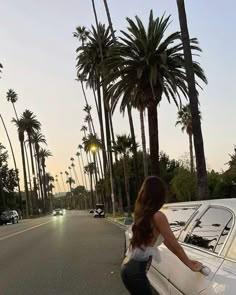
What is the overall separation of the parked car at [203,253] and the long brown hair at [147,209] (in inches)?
10.7

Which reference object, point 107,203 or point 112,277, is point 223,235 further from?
point 107,203

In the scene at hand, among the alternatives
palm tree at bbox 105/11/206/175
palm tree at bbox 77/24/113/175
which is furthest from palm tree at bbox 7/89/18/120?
palm tree at bbox 105/11/206/175

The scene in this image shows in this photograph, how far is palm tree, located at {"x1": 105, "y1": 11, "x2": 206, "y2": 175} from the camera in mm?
26609

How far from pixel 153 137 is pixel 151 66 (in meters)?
3.35

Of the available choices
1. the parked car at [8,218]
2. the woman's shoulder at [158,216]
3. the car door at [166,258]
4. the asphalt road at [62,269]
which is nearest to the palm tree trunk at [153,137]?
the asphalt road at [62,269]

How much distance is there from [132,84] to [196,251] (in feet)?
74.0

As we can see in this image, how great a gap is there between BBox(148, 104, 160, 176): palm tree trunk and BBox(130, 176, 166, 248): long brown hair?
21.6 meters

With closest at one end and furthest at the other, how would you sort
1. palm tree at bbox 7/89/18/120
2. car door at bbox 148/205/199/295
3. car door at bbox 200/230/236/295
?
car door at bbox 200/230/236/295 → car door at bbox 148/205/199/295 → palm tree at bbox 7/89/18/120

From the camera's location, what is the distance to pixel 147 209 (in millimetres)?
4688

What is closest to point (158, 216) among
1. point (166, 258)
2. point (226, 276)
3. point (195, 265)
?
point (195, 265)

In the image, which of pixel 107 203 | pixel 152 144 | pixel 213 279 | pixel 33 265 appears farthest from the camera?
pixel 107 203

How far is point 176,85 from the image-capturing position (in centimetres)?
2700

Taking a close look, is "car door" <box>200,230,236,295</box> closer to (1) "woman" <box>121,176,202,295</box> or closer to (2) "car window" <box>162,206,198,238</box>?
(1) "woman" <box>121,176,202,295</box>

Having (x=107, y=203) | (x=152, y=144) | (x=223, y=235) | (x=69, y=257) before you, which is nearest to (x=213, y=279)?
(x=223, y=235)
